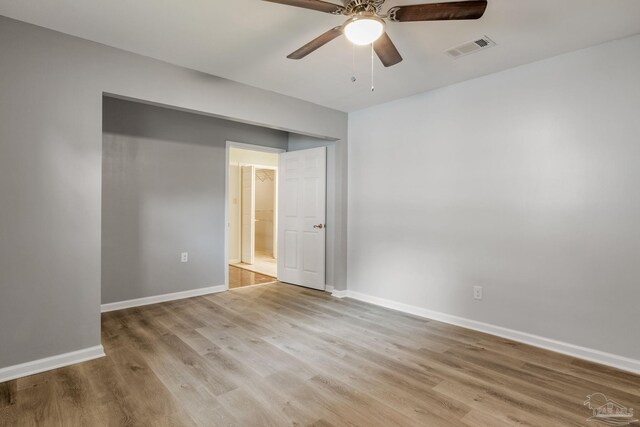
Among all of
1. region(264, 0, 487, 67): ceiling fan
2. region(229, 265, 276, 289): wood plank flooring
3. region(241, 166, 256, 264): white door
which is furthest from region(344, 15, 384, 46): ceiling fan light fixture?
region(241, 166, 256, 264): white door

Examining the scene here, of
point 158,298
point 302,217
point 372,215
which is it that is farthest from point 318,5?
point 158,298

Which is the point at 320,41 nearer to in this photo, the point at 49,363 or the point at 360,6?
the point at 360,6

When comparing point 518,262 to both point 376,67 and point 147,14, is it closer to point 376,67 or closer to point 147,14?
point 376,67

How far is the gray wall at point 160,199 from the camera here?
3.85 meters

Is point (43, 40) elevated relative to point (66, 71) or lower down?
elevated

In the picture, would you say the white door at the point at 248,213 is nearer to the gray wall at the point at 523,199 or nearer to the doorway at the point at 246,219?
the doorway at the point at 246,219

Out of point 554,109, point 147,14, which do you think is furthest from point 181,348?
point 554,109

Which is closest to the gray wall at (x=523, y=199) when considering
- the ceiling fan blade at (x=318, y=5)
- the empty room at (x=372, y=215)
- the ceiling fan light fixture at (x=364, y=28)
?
the empty room at (x=372, y=215)

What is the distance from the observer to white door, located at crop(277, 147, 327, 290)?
188 inches

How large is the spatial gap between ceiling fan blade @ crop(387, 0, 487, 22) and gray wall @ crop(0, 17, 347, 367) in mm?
2269

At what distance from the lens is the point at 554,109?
9.51ft

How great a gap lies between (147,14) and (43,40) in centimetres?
90

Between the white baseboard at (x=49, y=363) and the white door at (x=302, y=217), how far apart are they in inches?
110

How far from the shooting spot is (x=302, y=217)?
5.02 meters
